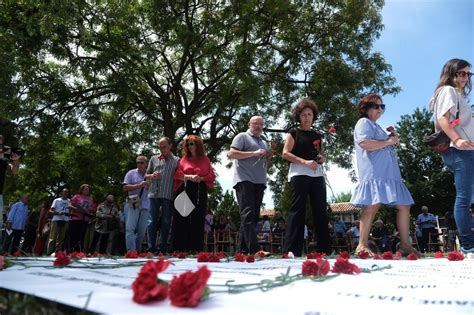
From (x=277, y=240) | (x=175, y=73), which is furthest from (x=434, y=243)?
(x=175, y=73)

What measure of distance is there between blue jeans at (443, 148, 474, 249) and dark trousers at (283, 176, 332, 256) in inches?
49.4

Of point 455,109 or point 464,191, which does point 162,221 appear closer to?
point 464,191

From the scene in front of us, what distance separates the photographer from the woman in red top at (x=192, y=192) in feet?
18.4

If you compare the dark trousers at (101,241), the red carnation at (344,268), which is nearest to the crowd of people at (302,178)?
the red carnation at (344,268)

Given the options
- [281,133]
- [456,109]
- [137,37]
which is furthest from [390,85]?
[456,109]

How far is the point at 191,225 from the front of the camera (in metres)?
5.66

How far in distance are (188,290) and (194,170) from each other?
430cm

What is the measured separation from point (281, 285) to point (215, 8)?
1276 cm

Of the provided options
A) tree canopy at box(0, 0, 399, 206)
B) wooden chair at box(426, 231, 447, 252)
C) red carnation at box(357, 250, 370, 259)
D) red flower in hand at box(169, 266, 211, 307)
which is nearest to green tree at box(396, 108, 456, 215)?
wooden chair at box(426, 231, 447, 252)

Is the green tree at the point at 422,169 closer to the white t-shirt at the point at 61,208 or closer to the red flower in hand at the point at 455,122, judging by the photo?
the white t-shirt at the point at 61,208

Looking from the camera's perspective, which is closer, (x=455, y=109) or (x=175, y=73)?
(x=455, y=109)

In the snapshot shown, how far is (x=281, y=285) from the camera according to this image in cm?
182

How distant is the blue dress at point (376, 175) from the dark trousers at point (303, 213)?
40 centimetres

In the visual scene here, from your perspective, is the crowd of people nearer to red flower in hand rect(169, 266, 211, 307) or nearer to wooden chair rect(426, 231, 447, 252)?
red flower in hand rect(169, 266, 211, 307)
